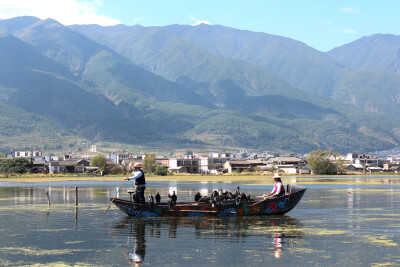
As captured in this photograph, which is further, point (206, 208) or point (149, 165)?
point (149, 165)

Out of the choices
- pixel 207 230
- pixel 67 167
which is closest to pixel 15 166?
pixel 67 167

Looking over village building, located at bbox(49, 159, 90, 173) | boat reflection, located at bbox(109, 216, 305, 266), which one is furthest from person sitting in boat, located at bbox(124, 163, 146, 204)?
village building, located at bbox(49, 159, 90, 173)

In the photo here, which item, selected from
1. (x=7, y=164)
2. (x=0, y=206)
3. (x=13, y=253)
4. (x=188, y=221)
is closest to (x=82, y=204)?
(x=0, y=206)

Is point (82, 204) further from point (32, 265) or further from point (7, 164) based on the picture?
point (7, 164)

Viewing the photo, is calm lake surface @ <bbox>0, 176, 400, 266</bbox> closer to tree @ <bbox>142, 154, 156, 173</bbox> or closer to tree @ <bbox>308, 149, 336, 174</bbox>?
tree @ <bbox>308, 149, 336, 174</bbox>

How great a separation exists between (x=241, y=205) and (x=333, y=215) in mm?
6442

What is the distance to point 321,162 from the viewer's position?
537ft

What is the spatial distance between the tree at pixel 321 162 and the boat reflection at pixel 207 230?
407 ft

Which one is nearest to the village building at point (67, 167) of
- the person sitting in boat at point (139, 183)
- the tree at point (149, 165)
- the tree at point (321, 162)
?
the tree at point (149, 165)

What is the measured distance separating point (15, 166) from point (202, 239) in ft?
418

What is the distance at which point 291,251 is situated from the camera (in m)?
28.0

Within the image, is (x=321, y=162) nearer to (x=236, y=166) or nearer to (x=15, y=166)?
(x=236, y=166)

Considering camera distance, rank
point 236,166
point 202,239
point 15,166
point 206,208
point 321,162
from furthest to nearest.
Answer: point 236,166 → point 321,162 → point 15,166 → point 206,208 → point 202,239

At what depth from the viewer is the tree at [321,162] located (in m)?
163
